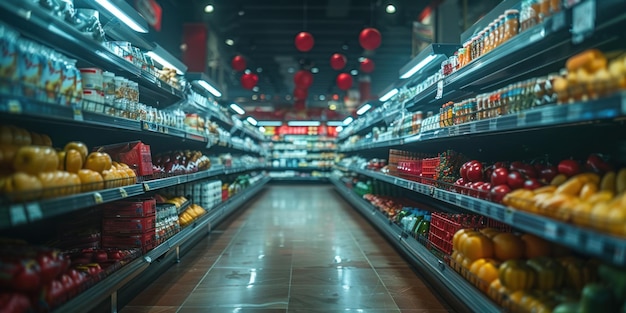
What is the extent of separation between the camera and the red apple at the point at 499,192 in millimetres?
2228

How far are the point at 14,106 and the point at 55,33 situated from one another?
0.64 metres

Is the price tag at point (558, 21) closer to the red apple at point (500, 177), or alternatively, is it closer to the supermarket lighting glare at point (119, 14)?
the red apple at point (500, 177)

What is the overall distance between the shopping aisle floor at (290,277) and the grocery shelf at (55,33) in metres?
1.77

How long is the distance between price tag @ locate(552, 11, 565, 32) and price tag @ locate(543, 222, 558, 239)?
0.88 metres

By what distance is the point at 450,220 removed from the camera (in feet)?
10.6

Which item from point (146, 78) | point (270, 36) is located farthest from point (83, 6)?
point (270, 36)

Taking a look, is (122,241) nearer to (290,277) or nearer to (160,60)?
(290,277)

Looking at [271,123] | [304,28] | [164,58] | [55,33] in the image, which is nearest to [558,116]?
[55,33]

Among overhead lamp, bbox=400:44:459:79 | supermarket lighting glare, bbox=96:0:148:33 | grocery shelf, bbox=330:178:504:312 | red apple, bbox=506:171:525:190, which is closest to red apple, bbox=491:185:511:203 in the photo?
red apple, bbox=506:171:525:190

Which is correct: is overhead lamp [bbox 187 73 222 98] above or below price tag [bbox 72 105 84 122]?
above

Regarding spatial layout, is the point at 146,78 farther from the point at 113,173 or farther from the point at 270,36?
the point at 270,36

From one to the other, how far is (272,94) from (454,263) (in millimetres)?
22926

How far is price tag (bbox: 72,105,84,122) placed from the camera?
2131 millimetres

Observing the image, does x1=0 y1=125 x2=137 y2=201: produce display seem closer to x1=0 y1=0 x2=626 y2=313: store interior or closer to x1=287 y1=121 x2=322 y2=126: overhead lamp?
x1=0 y1=0 x2=626 y2=313: store interior
